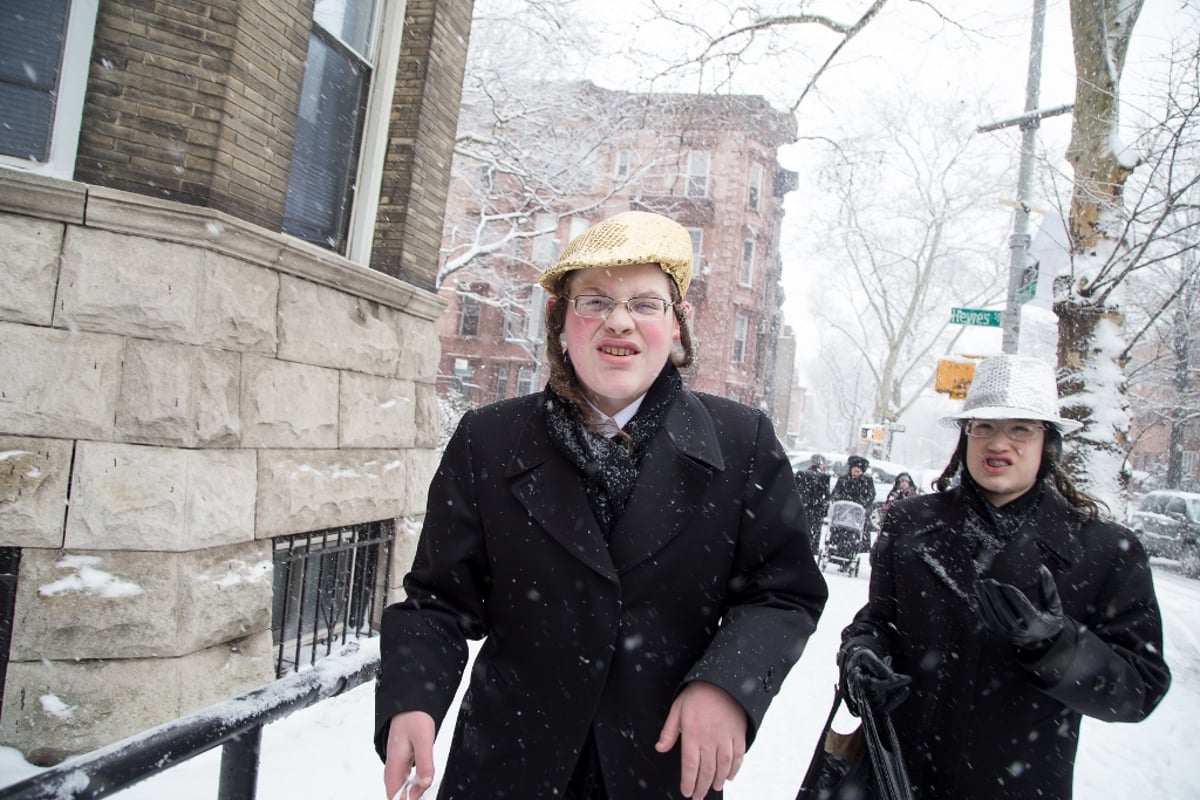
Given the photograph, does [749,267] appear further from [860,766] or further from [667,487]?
[667,487]

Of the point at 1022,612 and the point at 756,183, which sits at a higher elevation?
the point at 756,183

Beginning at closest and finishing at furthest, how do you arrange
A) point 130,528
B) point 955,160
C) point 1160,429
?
point 130,528
point 955,160
point 1160,429

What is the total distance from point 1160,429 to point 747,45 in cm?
3459

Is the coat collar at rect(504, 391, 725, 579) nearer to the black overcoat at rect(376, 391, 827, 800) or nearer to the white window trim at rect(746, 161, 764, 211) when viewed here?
the black overcoat at rect(376, 391, 827, 800)

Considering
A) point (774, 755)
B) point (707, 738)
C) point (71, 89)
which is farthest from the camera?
point (774, 755)

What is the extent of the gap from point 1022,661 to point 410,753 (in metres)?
1.69

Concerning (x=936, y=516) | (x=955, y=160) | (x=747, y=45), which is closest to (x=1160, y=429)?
(x=955, y=160)

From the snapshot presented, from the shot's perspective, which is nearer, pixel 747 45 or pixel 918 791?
pixel 918 791

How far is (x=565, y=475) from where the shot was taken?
1810 mm

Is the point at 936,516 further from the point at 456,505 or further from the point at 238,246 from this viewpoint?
the point at 238,246

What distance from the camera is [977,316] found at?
34.7 feet

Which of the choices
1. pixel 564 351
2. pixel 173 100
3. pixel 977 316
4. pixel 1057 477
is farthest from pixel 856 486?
pixel 564 351

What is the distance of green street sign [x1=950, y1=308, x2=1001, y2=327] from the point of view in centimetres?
1048

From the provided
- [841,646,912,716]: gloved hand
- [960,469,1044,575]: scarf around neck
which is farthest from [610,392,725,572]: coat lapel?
[960,469,1044,575]: scarf around neck
